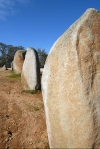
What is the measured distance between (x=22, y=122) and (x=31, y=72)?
4.59m

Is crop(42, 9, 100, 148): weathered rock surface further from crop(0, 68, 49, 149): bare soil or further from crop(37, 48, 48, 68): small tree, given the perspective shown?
crop(37, 48, 48, 68): small tree

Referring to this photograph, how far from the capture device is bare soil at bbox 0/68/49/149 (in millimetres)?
4473

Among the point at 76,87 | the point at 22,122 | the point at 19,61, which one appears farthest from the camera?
the point at 19,61

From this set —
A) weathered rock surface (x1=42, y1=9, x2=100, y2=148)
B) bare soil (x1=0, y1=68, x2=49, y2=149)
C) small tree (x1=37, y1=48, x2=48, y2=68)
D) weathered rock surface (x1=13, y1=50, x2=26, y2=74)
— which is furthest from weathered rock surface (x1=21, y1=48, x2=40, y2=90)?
small tree (x1=37, y1=48, x2=48, y2=68)

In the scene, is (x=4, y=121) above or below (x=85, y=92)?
below

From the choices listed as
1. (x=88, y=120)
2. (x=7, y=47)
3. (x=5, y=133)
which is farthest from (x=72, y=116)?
(x=7, y=47)

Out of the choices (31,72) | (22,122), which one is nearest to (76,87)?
(22,122)

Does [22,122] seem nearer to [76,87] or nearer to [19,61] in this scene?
[76,87]

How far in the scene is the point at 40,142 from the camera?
447cm

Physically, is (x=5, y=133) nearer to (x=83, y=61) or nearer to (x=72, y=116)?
(x=72, y=116)

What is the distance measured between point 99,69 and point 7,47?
51.2 metres

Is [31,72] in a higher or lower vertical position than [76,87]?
higher

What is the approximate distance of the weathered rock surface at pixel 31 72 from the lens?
9.66m

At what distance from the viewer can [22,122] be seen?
559 centimetres
